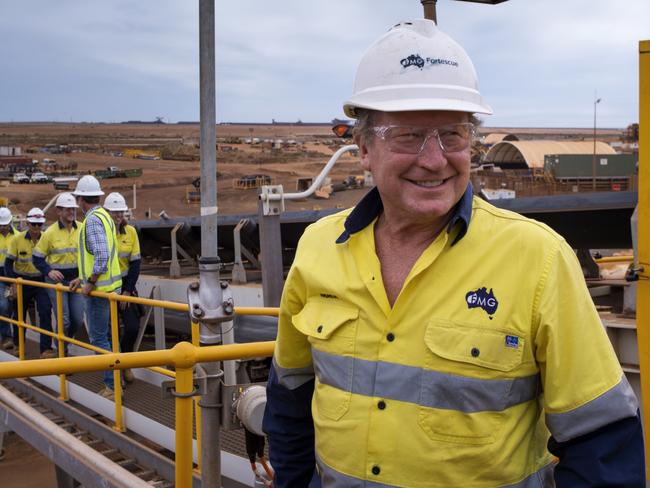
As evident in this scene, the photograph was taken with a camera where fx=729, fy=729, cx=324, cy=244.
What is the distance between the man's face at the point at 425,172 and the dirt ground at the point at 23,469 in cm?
698

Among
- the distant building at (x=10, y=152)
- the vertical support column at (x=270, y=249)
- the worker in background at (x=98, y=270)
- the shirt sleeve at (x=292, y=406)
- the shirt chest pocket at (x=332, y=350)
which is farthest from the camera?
the distant building at (x=10, y=152)

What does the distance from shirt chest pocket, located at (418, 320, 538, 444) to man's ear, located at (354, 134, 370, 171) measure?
0.48 m

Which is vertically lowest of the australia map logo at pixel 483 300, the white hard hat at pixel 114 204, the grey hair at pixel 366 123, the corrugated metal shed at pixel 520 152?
the australia map logo at pixel 483 300

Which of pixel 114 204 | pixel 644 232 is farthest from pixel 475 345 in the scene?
pixel 114 204

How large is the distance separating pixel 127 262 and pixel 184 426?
15.6 feet

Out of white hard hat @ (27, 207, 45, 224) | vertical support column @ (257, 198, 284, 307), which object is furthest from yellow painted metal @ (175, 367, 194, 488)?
white hard hat @ (27, 207, 45, 224)

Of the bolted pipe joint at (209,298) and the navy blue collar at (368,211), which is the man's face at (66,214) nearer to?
the bolted pipe joint at (209,298)

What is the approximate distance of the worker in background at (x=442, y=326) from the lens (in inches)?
58.7

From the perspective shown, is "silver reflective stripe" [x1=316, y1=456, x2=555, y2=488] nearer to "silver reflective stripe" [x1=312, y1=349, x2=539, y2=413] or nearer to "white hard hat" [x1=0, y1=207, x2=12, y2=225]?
"silver reflective stripe" [x1=312, y1=349, x2=539, y2=413]

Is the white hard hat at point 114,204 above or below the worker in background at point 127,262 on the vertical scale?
above

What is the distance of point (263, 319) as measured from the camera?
20.7ft

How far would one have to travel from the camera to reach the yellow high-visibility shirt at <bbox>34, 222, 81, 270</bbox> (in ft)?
26.1

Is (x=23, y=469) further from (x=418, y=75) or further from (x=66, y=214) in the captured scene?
(x=418, y=75)

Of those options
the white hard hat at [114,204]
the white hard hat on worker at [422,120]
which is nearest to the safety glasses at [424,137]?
the white hard hat on worker at [422,120]
